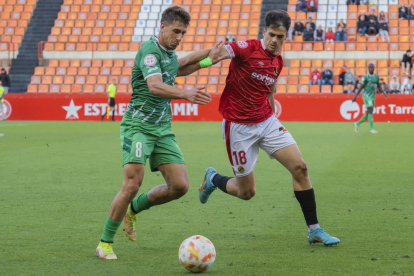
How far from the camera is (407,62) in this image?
27609 mm

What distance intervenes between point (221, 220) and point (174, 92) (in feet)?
7.37

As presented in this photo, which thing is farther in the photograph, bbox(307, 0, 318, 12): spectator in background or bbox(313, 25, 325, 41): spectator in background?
bbox(307, 0, 318, 12): spectator in background

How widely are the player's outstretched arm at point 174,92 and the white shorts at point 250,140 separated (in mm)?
1178

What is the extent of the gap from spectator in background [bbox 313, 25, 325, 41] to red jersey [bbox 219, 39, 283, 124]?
79.1 ft

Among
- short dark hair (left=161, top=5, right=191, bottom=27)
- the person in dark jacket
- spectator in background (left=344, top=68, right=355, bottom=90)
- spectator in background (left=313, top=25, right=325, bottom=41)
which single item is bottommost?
short dark hair (left=161, top=5, right=191, bottom=27)

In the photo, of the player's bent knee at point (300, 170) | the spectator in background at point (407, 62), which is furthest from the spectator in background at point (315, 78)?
the player's bent knee at point (300, 170)

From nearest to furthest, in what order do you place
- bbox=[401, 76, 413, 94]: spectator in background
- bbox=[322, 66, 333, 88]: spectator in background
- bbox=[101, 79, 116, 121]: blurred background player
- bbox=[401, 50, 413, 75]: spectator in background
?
1. bbox=[101, 79, 116, 121]: blurred background player
2. bbox=[401, 76, 413, 94]: spectator in background
3. bbox=[401, 50, 413, 75]: spectator in background
4. bbox=[322, 66, 333, 88]: spectator in background

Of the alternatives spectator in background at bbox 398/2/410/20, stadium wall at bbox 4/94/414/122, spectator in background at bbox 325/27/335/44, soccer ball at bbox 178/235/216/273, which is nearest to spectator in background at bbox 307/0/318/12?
spectator in background at bbox 325/27/335/44

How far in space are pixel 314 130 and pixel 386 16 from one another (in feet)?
39.1

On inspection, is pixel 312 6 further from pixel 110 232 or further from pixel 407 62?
pixel 110 232

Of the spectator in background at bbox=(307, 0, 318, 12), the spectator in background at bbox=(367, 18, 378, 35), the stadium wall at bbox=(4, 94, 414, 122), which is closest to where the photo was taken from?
the stadium wall at bbox=(4, 94, 414, 122)

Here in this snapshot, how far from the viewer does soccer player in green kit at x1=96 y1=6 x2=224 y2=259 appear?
508 cm

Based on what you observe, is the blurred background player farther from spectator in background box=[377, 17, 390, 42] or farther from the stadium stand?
spectator in background box=[377, 17, 390, 42]

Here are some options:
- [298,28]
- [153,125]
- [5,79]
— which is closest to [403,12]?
[298,28]
